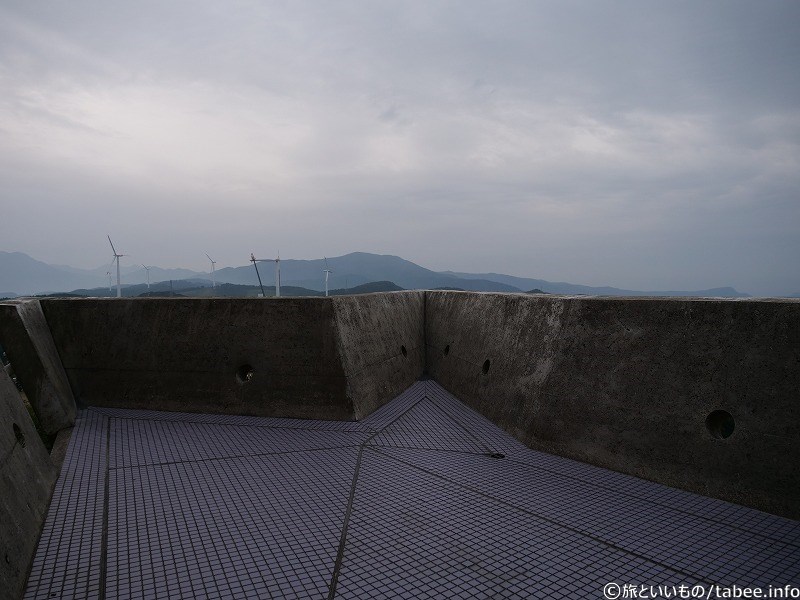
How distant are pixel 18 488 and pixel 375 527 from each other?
3.16 m

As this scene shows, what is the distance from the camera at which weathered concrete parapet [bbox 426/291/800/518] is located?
4977mm

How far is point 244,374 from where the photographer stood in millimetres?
8898

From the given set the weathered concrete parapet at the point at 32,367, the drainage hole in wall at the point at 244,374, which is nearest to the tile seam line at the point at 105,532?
the weathered concrete parapet at the point at 32,367

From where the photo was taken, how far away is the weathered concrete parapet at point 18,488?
12.6ft

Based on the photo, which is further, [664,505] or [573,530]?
[664,505]

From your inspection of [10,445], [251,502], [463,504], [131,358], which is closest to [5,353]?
[131,358]

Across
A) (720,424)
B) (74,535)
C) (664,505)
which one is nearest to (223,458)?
(74,535)

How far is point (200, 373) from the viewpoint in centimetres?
884

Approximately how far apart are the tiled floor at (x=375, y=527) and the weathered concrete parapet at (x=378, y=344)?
161 cm

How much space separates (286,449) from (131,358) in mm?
3807

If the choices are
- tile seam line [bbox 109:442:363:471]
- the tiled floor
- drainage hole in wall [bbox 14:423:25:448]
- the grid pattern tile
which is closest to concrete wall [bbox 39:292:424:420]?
tile seam line [bbox 109:442:363:471]

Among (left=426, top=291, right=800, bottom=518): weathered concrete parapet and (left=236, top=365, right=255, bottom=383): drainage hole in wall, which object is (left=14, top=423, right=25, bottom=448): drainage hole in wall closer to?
(left=236, top=365, right=255, bottom=383): drainage hole in wall

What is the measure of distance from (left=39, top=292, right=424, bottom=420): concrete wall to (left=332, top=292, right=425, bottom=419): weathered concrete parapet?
1.3 inches

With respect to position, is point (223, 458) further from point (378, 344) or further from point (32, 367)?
point (32, 367)
